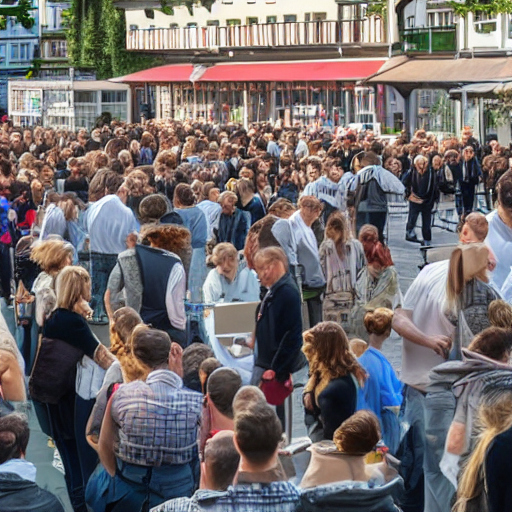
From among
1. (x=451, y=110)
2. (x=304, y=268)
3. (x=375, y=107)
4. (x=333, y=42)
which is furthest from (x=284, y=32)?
(x=304, y=268)

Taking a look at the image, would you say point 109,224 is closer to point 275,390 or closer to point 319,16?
point 275,390

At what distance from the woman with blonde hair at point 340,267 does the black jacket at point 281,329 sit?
3379 mm

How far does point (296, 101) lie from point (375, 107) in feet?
20.9

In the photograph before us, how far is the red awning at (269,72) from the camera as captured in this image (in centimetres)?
5984

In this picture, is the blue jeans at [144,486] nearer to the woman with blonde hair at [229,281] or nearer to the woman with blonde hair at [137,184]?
the woman with blonde hair at [229,281]

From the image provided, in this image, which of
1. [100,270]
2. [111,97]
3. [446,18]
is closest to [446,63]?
[446,18]

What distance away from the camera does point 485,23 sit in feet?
158

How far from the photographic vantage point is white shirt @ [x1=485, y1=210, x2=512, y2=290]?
9.54 meters

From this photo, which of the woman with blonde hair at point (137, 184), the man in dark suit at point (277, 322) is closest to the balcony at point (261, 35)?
the woman with blonde hair at point (137, 184)

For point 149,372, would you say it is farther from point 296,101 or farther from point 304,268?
point 296,101

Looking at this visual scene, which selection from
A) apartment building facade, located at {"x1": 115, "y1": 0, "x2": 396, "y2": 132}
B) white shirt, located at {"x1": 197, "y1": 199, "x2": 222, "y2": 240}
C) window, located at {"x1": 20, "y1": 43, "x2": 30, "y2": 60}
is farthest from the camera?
window, located at {"x1": 20, "y1": 43, "x2": 30, "y2": 60}

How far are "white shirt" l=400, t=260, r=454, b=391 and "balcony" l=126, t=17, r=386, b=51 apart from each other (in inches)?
2111

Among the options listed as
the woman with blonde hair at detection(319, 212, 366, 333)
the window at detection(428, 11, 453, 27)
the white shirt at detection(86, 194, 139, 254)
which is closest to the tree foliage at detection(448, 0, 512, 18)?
the window at detection(428, 11, 453, 27)

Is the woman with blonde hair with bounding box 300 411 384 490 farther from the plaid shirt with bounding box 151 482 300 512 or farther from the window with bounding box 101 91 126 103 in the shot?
the window with bounding box 101 91 126 103
